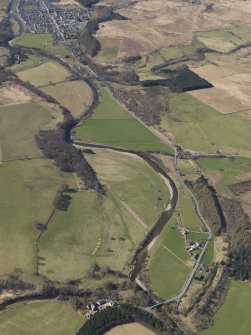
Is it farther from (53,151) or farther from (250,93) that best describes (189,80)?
(53,151)

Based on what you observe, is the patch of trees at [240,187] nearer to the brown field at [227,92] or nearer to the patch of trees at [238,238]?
the patch of trees at [238,238]

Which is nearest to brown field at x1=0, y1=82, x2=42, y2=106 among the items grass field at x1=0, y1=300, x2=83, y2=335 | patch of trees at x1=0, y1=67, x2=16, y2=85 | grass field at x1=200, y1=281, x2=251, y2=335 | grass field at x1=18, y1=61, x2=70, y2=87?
patch of trees at x1=0, y1=67, x2=16, y2=85

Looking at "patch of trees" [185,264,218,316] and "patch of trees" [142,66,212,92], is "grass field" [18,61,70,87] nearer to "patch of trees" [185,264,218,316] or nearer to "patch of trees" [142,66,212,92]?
"patch of trees" [142,66,212,92]

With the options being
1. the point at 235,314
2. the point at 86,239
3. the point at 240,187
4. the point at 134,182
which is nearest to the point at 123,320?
the point at 235,314

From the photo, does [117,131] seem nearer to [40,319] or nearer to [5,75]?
[5,75]

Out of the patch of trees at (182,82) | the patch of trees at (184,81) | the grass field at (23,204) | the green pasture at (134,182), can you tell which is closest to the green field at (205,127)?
the patch of trees at (184,81)

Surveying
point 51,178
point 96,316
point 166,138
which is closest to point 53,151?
point 51,178
